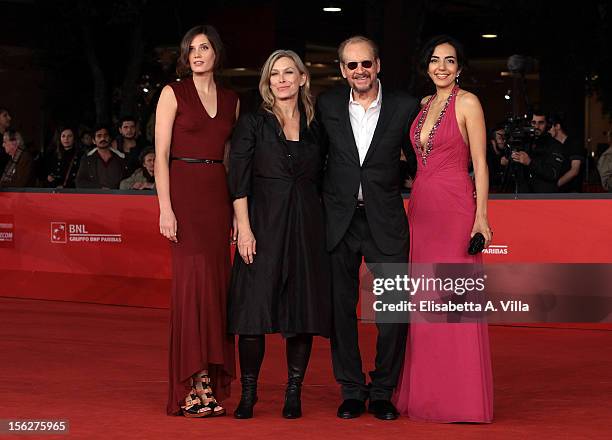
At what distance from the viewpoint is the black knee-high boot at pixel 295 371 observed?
21.7 ft

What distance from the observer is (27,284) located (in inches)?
513

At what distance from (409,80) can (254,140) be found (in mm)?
9139

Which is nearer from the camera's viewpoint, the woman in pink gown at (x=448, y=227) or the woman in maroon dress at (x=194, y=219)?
the woman in pink gown at (x=448, y=227)

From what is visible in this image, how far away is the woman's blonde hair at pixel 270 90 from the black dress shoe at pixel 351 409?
1.47m

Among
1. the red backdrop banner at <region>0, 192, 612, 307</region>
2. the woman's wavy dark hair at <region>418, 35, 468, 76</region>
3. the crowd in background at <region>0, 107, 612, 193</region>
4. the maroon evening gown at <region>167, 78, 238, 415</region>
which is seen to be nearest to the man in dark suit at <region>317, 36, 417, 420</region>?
the woman's wavy dark hair at <region>418, 35, 468, 76</region>

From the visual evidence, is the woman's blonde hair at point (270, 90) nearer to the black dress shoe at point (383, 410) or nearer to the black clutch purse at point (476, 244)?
the black clutch purse at point (476, 244)

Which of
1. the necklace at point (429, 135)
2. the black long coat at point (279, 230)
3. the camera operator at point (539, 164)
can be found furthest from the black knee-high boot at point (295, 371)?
the camera operator at point (539, 164)

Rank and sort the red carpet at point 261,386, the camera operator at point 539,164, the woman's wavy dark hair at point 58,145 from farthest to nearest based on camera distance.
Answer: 1. the woman's wavy dark hair at point 58,145
2. the camera operator at point 539,164
3. the red carpet at point 261,386

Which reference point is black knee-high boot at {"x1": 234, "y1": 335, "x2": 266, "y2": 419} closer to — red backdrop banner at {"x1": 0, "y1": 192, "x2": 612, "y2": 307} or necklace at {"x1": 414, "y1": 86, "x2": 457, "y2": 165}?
necklace at {"x1": 414, "y1": 86, "x2": 457, "y2": 165}

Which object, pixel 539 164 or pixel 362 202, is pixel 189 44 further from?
pixel 539 164

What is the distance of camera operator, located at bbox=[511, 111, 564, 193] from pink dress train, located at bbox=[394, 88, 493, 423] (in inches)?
179

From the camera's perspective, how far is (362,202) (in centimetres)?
655

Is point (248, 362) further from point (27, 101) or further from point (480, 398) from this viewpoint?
point (27, 101)

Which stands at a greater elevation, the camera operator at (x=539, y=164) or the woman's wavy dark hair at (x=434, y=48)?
the woman's wavy dark hair at (x=434, y=48)
